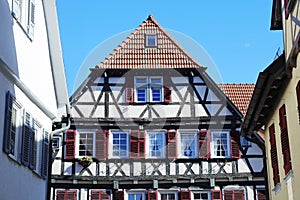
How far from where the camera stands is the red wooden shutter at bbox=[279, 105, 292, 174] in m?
11.1

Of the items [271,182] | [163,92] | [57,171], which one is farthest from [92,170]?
[271,182]

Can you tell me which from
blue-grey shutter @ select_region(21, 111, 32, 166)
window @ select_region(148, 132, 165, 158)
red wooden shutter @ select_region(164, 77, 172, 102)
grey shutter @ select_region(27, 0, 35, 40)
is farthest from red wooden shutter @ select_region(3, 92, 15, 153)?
red wooden shutter @ select_region(164, 77, 172, 102)

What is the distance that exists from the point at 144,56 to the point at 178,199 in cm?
603

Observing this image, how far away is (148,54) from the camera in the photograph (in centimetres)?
2305

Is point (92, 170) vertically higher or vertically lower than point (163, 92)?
lower

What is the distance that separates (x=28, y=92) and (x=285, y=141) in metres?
5.47

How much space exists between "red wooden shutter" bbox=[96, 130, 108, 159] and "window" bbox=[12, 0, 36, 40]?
9837 millimetres

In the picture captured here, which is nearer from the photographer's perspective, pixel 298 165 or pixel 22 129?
pixel 298 165

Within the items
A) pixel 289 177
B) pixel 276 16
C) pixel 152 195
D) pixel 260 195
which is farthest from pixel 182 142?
pixel 289 177

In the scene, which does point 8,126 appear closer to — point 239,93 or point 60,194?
point 60,194

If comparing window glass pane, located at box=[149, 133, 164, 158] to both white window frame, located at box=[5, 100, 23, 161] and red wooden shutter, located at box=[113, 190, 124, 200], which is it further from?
white window frame, located at box=[5, 100, 23, 161]

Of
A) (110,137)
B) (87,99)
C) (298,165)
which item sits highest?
(87,99)

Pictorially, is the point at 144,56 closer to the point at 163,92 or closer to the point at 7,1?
the point at 163,92

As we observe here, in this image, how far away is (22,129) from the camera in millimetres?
11430
